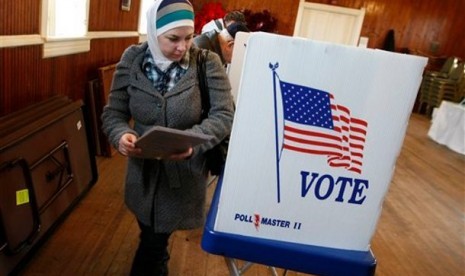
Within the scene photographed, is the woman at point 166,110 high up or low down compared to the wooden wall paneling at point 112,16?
→ down

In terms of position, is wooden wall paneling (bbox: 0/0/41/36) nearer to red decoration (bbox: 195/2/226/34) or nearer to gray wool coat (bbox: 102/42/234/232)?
gray wool coat (bbox: 102/42/234/232)

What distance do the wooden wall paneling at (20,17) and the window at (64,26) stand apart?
66 millimetres

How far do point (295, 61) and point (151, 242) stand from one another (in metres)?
1.03

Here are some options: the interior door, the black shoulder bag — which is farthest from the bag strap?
the interior door

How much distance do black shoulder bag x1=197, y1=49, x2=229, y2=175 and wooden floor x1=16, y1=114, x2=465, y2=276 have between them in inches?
32.0

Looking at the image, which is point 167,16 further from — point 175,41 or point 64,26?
point 64,26

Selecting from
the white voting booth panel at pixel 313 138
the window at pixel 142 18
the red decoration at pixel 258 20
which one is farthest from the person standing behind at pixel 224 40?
the red decoration at pixel 258 20

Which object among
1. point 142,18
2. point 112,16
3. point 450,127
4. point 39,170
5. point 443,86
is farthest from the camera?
point 443,86

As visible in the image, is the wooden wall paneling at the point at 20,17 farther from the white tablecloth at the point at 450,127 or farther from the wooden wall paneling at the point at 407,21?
the wooden wall paneling at the point at 407,21

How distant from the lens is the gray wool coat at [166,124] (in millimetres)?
1307

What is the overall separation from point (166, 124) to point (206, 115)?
0.52ft

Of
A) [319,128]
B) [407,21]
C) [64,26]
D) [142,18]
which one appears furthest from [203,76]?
[407,21]

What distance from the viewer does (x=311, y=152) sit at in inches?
33.4

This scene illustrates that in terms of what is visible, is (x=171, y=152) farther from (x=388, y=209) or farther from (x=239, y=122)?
(x=388, y=209)
